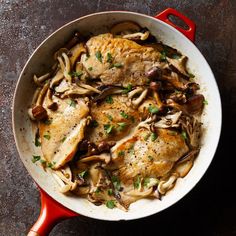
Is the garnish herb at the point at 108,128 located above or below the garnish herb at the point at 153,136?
above

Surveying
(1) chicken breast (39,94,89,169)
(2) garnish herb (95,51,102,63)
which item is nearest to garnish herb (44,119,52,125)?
(1) chicken breast (39,94,89,169)

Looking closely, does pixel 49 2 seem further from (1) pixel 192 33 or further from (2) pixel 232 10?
(2) pixel 232 10

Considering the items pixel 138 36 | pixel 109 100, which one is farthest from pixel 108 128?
pixel 138 36

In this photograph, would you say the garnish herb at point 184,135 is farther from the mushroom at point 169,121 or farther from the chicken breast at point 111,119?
the chicken breast at point 111,119

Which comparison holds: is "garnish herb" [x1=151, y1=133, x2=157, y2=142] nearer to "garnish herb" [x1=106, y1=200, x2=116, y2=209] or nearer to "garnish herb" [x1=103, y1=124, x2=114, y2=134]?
"garnish herb" [x1=103, y1=124, x2=114, y2=134]

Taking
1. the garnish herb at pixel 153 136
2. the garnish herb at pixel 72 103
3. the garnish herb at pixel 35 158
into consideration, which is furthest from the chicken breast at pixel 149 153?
the garnish herb at pixel 35 158

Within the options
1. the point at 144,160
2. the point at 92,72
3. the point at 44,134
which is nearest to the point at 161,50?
the point at 92,72
